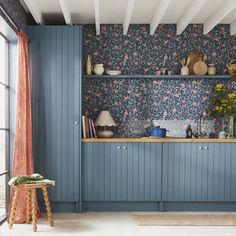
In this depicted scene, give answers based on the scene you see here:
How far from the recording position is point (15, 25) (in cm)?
459

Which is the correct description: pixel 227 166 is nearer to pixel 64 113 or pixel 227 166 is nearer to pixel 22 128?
pixel 64 113

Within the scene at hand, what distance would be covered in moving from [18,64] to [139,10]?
5.85 feet

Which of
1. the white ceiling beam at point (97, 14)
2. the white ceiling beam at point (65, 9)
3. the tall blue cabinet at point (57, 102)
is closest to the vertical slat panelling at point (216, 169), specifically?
the tall blue cabinet at point (57, 102)

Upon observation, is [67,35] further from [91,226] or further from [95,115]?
[91,226]

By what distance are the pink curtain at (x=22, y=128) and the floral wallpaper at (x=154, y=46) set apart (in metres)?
1.36

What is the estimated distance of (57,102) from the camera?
529 centimetres

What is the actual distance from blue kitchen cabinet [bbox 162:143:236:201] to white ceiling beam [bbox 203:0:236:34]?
1.69m

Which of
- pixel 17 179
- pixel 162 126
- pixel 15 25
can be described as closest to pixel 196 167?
pixel 162 126

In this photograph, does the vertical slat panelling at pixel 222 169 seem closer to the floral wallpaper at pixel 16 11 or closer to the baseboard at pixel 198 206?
the baseboard at pixel 198 206

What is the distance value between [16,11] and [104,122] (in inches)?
76.0

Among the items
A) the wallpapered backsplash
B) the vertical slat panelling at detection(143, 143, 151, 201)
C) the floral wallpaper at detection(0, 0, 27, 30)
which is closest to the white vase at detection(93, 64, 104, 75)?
the wallpapered backsplash

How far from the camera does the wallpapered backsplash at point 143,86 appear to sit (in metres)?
5.92

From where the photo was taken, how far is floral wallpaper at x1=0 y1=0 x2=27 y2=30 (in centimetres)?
418

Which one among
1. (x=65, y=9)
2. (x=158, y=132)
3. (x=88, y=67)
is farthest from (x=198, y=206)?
(x=65, y=9)
